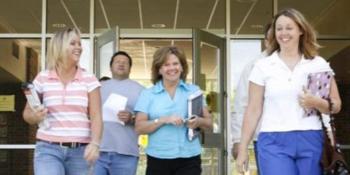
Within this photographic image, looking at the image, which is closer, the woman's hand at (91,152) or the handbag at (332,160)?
the handbag at (332,160)

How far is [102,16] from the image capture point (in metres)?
10.7

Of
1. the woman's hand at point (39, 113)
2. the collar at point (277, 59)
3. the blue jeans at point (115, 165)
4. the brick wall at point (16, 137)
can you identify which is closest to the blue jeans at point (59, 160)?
the woman's hand at point (39, 113)

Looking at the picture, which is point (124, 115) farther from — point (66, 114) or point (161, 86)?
point (66, 114)

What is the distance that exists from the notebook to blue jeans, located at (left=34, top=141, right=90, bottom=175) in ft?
5.20

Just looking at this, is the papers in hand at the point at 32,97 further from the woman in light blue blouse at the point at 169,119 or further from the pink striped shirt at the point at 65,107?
the woman in light blue blouse at the point at 169,119

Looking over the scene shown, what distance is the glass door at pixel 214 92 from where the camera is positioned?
30.9 ft

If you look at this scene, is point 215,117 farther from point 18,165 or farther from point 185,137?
point 185,137

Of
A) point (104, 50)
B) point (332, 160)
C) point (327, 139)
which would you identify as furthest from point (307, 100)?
point (104, 50)

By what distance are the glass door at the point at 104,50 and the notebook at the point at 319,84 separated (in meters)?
5.71

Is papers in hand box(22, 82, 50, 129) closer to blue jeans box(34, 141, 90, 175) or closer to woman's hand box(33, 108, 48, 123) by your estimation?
woman's hand box(33, 108, 48, 123)

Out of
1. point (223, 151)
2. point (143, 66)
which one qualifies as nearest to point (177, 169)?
point (223, 151)

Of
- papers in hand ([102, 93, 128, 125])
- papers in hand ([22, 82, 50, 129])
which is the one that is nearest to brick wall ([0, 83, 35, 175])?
papers in hand ([102, 93, 128, 125])

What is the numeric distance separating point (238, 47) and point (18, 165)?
4117 millimetres

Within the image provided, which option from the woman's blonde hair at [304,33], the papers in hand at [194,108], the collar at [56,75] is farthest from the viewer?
the papers in hand at [194,108]
